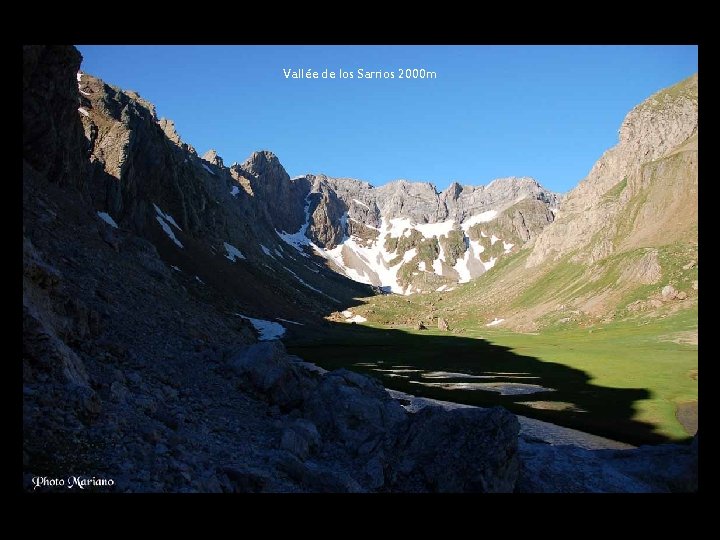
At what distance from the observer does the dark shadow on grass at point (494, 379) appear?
1540 inches

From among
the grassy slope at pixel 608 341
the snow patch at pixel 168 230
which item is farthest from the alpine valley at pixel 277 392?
the snow patch at pixel 168 230

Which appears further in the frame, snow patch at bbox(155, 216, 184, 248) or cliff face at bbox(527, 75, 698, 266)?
snow patch at bbox(155, 216, 184, 248)

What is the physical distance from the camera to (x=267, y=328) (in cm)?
12206

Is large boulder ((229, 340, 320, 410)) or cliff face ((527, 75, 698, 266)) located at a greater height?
cliff face ((527, 75, 698, 266))

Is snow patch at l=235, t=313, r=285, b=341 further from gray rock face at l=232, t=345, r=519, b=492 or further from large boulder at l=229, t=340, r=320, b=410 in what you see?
gray rock face at l=232, t=345, r=519, b=492

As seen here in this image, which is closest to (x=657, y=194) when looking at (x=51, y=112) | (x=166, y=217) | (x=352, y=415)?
(x=352, y=415)

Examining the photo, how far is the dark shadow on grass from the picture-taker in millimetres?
39125

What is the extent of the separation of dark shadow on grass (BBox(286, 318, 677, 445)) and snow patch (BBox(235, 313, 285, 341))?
6.59 meters

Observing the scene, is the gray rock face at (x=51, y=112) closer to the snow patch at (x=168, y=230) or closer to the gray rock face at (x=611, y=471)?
the snow patch at (x=168, y=230)

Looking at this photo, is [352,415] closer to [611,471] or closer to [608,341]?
[611,471]

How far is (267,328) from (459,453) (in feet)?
346

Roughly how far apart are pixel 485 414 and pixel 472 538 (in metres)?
12.5

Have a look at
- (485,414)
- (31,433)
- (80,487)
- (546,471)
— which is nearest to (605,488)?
(546,471)

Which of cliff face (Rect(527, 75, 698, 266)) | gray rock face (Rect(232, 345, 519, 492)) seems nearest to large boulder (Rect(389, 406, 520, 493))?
gray rock face (Rect(232, 345, 519, 492))
